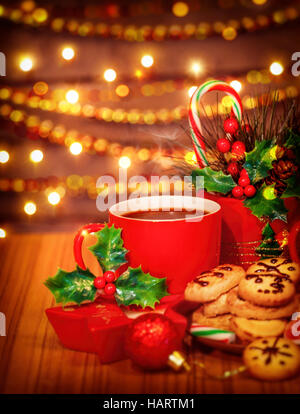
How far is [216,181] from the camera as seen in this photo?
0.70 meters

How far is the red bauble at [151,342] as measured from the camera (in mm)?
541

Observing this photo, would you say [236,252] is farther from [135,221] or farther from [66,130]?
[66,130]

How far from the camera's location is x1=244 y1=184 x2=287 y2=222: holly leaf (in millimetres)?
679

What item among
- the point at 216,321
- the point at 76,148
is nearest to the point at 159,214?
the point at 216,321

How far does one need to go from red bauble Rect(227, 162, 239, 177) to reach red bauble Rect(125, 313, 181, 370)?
9.5 inches

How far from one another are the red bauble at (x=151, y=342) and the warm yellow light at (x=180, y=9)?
84cm

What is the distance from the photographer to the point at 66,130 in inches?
50.9

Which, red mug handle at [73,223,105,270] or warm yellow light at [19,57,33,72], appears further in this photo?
warm yellow light at [19,57,33,72]

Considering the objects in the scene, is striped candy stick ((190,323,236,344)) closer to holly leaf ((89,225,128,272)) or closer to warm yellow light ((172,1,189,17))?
holly leaf ((89,225,128,272))

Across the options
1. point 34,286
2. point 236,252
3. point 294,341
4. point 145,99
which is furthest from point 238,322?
point 145,99

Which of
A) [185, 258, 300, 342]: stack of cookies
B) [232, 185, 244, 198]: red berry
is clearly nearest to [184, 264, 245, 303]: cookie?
[185, 258, 300, 342]: stack of cookies

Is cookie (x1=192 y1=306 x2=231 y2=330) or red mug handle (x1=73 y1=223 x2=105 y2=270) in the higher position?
red mug handle (x1=73 y1=223 x2=105 y2=270)

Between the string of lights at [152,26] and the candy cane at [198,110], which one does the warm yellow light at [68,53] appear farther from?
the candy cane at [198,110]

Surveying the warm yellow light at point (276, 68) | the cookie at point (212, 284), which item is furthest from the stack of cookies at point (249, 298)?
the warm yellow light at point (276, 68)
